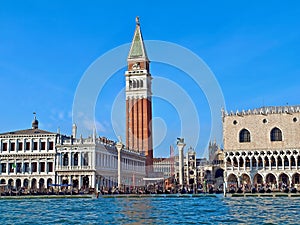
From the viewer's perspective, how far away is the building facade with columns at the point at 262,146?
73.9 metres

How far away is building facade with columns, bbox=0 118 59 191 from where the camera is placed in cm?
6788

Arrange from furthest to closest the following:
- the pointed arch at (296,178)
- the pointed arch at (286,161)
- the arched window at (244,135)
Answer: the arched window at (244,135), the pointed arch at (286,161), the pointed arch at (296,178)

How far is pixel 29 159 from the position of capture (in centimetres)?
6806

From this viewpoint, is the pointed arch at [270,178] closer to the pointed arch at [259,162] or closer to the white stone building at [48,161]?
the pointed arch at [259,162]

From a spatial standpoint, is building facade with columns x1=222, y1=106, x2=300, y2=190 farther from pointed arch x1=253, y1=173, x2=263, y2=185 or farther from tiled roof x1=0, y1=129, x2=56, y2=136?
tiled roof x1=0, y1=129, x2=56, y2=136

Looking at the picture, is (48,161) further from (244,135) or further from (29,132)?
(244,135)

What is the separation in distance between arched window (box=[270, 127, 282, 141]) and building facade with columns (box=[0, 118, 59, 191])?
102 ft

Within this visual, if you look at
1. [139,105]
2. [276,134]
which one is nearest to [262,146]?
[276,134]

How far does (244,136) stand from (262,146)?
10.6 ft

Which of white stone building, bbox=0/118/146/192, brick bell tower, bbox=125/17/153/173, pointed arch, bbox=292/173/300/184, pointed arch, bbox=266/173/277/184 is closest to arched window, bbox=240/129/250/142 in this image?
pointed arch, bbox=266/173/277/184

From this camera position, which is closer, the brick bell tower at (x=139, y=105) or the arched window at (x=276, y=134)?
the arched window at (x=276, y=134)

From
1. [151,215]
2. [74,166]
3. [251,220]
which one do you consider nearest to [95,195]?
[74,166]

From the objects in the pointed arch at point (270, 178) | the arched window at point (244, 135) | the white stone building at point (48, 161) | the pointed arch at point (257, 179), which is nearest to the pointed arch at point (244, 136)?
the arched window at point (244, 135)

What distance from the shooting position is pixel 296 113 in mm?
74312
